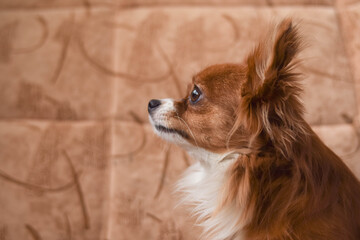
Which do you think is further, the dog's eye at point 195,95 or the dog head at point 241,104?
the dog's eye at point 195,95

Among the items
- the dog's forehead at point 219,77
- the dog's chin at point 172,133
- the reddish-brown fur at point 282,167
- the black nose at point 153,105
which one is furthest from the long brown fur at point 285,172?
the black nose at point 153,105

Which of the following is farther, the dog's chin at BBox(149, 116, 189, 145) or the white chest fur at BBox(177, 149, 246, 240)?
the dog's chin at BBox(149, 116, 189, 145)

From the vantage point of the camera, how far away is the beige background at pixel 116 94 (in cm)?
145

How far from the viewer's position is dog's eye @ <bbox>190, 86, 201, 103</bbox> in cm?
118

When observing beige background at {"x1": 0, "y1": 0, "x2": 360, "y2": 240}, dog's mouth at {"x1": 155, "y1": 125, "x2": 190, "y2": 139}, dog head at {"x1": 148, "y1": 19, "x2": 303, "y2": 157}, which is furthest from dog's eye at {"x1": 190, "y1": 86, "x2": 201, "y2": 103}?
beige background at {"x1": 0, "y1": 0, "x2": 360, "y2": 240}

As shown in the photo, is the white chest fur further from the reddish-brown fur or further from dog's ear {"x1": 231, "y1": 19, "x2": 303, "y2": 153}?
dog's ear {"x1": 231, "y1": 19, "x2": 303, "y2": 153}

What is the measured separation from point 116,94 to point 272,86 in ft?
3.13

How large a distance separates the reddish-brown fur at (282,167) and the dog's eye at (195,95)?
0.15 m

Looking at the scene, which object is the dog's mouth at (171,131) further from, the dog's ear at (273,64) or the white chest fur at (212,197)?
the dog's ear at (273,64)

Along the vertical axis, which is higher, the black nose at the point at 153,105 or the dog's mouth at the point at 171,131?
the black nose at the point at 153,105

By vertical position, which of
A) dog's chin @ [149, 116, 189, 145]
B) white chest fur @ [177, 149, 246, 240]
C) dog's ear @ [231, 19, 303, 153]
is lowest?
white chest fur @ [177, 149, 246, 240]

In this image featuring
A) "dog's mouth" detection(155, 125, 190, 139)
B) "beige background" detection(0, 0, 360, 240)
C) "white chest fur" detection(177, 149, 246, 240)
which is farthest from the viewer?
"beige background" detection(0, 0, 360, 240)

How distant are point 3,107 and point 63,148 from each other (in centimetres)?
37

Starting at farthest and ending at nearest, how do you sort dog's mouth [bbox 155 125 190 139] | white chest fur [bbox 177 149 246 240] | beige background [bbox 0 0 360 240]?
beige background [bbox 0 0 360 240], dog's mouth [bbox 155 125 190 139], white chest fur [bbox 177 149 246 240]
